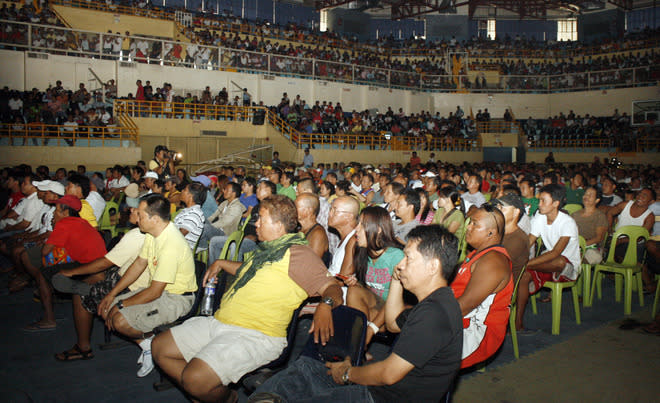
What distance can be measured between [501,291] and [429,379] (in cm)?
116

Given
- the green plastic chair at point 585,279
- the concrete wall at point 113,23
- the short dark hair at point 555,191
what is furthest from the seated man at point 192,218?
the concrete wall at point 113,23

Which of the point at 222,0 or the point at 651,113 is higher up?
the point at 222,0

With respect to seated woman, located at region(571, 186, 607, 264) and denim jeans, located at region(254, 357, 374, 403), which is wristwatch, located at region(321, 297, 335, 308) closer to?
denim jeans, located at region(254, 357, 374, 403)

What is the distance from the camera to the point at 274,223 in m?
2.99

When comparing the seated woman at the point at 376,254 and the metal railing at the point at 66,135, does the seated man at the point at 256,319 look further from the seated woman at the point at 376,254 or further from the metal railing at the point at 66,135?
the metal railing at the point at 66,135

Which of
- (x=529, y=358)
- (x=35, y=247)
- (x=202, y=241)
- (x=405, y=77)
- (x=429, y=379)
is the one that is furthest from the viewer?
(x=405, y=77)

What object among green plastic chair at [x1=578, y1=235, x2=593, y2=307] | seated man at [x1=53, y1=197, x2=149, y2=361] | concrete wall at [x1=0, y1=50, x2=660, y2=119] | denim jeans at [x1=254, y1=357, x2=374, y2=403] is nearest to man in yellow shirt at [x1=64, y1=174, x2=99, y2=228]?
seated man at [x1=53, y1=197, x2=149, y2=361]

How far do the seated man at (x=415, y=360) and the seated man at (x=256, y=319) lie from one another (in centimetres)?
31

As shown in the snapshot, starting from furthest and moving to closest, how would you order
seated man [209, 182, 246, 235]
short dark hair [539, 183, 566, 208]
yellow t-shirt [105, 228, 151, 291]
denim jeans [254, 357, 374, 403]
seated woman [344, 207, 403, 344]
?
1. seated man [209, 182, 246, 235]
2. short dark hair [539, 183, 566, 208]
3. yellow t-shirt [105, 228, 151, 291]
4. seated woman [344, 207, 403, 344]
5. denim jeans [254, 357, 374, 403]

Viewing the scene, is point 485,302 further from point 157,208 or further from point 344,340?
point 157,208

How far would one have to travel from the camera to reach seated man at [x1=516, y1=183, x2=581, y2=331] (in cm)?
457

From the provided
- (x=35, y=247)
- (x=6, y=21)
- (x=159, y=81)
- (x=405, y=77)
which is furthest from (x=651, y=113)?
(x=6, y=21)

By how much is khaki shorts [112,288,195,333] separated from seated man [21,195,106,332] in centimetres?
→ 100

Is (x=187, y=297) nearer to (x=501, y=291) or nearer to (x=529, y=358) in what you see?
(x=501, y=291)
